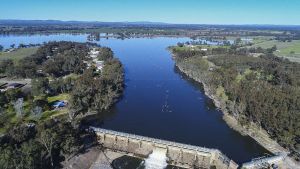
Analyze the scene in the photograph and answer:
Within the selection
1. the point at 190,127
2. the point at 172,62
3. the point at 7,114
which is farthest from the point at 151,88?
the point at 172,62

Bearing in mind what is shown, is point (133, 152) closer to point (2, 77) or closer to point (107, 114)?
point (107, 114)

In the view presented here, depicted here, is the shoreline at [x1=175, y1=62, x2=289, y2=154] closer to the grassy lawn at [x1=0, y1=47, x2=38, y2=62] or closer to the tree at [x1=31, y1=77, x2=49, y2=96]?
the tree at [x1=31, y1=77, x2=49, y2=96]

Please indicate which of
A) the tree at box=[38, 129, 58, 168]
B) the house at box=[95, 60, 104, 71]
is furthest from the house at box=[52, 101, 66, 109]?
the house at box=[95, 60, 104, 71]

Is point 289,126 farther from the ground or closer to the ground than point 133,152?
farther from the ground

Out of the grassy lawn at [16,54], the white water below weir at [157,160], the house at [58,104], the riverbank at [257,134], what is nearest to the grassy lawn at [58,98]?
the house at [58,104]

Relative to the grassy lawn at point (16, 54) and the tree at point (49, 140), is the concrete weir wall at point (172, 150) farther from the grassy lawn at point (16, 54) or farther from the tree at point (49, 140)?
the grassy lawn at point (16, 54)

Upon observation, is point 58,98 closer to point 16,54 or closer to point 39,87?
point 39,87
